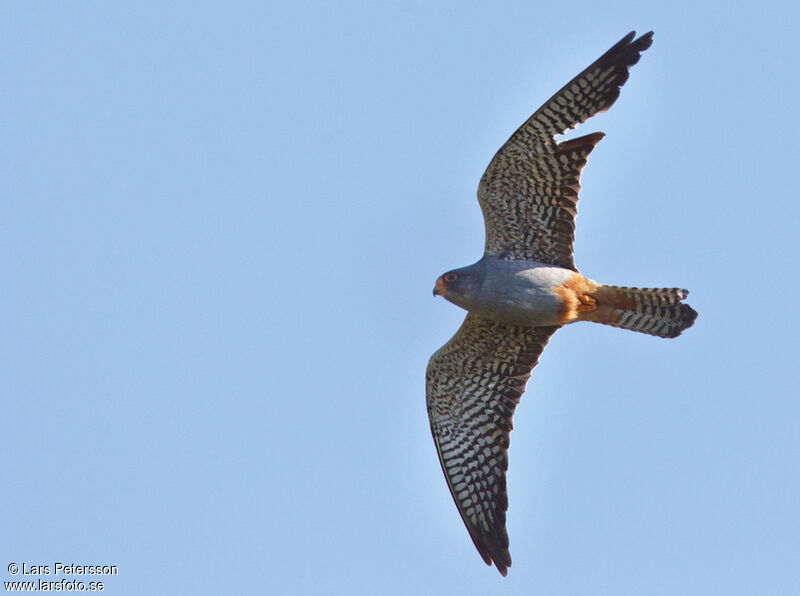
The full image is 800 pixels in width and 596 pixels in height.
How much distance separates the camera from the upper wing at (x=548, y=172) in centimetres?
1143

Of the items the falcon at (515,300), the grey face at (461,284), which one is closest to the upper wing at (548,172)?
the falcon at (515,300)

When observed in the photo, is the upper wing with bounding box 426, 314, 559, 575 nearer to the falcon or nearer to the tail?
the falcon

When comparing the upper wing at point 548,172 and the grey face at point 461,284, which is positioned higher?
the upper wing at point 548,172

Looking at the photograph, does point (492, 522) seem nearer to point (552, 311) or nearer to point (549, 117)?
point (552, 311)

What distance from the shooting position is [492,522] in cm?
1236

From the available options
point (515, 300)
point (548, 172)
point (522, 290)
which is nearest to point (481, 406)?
point (515, 300)

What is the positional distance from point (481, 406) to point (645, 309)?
79.6 inches

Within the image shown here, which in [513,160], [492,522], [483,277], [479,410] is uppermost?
[513,160]

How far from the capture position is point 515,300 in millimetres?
11820

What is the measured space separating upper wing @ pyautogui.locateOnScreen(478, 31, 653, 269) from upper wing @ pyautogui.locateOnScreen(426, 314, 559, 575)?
3.17 feet

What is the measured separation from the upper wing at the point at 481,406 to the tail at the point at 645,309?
2.31 ft

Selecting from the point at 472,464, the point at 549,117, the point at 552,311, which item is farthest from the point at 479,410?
the point at 549,117

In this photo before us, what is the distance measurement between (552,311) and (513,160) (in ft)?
5.00

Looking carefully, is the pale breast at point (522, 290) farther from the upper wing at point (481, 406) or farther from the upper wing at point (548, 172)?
the upper wing at point (481, 406)
